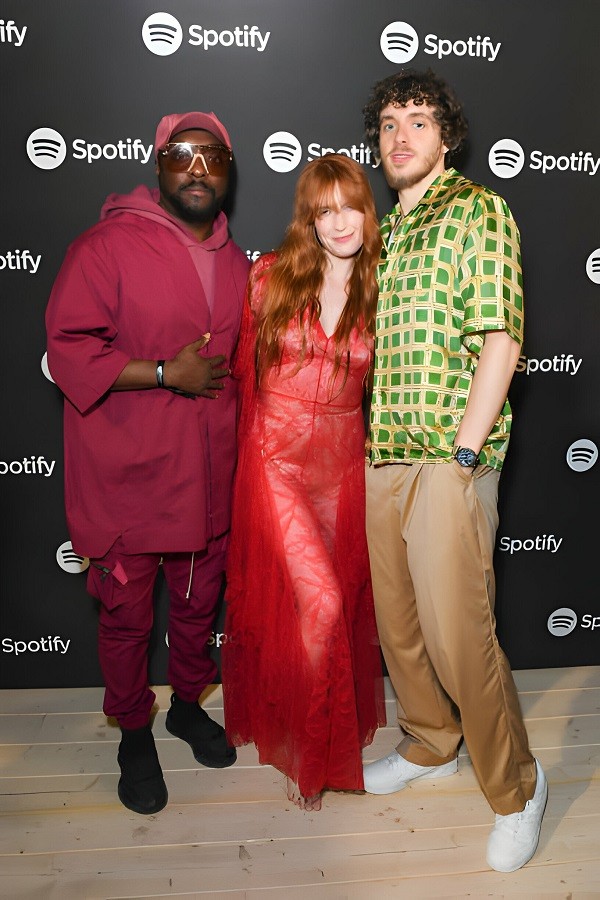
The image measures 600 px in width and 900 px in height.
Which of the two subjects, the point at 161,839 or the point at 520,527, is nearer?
the point at 161,839

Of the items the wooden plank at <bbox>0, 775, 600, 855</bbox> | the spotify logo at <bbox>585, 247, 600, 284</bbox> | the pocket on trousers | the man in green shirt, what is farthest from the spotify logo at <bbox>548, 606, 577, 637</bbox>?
the pocket on trousers

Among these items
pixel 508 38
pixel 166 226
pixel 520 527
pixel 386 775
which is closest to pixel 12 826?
pixel 386 775

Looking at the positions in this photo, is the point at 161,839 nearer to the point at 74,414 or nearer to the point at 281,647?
the point at 281,647

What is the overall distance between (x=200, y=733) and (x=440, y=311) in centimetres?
143

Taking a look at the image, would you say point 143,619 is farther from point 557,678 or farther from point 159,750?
point 557,678

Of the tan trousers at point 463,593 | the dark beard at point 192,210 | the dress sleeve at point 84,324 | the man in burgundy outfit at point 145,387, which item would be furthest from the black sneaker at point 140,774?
the dark beard at point 192,210

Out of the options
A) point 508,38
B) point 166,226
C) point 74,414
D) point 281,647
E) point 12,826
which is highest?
point 508,38

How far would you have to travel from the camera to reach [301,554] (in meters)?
2.16

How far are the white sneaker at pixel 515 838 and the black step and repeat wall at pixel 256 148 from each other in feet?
3.60

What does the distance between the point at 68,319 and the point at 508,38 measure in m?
1.61

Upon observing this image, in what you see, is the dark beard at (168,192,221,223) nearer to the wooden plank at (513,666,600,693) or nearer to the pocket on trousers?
the pocket on trousers

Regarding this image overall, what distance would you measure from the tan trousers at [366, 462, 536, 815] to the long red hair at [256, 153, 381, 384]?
0.39 metres

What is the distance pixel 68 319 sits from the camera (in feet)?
6.77

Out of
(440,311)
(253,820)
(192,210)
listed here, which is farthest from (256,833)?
(192,210)
